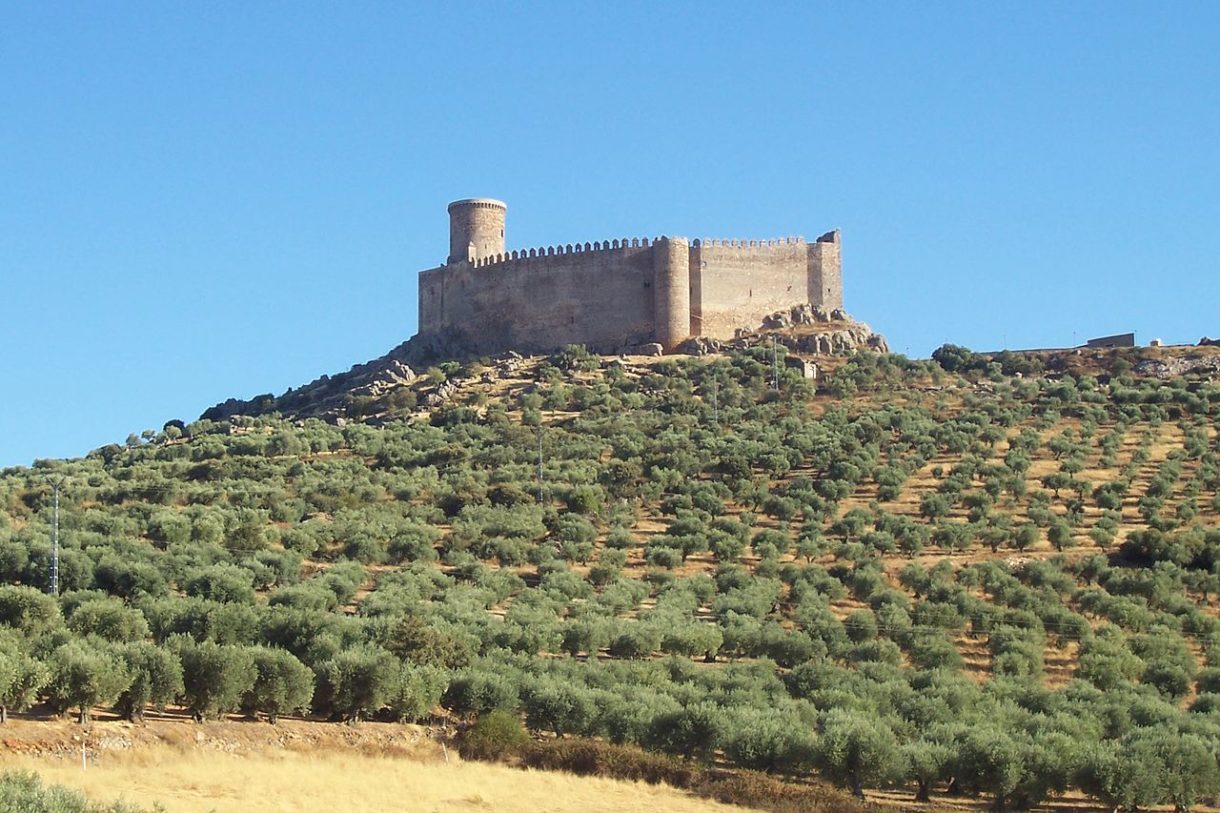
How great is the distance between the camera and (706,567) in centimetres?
3391

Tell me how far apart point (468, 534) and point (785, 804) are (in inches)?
689

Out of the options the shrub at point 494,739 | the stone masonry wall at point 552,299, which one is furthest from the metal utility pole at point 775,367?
the shrub at point 494,739

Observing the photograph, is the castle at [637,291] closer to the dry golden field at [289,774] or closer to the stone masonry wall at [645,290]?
the stone masonry wall at [645,290]

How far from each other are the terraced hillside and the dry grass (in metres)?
1.39

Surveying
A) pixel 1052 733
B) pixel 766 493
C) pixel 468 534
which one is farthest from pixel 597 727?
pixel 766 493

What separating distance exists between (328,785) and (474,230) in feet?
140

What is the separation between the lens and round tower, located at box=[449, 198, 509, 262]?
5869 cm

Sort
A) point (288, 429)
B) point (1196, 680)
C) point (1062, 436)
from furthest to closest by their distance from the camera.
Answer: point (288, 429), point (1062, 436), point (1196, 680)

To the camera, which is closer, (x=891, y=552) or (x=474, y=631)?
(x=474, y=631)

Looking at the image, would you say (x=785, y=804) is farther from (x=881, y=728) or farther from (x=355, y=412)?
(x=355, y=412)

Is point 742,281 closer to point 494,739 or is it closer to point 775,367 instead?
point 775,367

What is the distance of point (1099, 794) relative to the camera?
19.1 metres

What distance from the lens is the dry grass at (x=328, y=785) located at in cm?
1612

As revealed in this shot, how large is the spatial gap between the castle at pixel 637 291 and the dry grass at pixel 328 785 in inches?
1404
